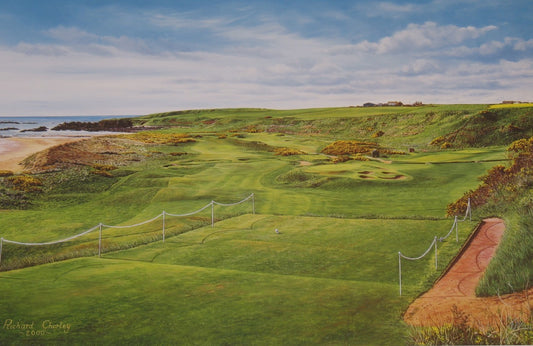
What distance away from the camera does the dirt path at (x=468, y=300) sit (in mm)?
9047

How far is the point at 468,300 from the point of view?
10.7 metres

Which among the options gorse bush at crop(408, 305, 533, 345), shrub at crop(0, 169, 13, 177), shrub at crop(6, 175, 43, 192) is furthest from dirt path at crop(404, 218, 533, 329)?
shrub at crop(0, 169, 13, 177)

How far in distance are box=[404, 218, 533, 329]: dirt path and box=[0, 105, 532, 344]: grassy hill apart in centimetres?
44

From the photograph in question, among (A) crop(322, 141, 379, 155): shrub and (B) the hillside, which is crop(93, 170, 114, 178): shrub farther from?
(B) the hillside

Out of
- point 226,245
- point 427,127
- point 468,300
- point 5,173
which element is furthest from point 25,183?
point 427,127

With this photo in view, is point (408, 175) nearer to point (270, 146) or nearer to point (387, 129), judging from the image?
point (270, 146)

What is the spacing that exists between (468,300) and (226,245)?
9231 millimetres

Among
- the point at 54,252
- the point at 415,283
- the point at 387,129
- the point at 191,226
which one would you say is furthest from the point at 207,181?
the point at 387,129

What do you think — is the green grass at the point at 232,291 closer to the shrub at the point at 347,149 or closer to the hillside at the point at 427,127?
the shrub at the point at 347,149

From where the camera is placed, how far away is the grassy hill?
9508mm

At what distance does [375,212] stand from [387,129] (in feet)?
154

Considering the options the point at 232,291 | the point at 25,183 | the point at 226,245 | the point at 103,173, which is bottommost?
the point at 226,245

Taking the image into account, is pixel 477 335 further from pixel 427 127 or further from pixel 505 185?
pixel 427 127

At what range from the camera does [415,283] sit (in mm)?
12789
